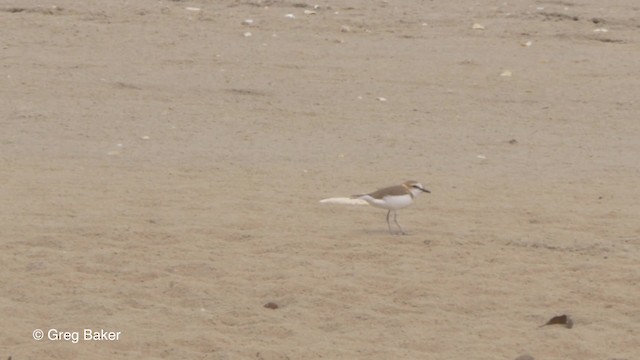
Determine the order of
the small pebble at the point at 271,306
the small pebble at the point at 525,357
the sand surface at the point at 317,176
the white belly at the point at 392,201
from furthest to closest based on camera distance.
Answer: the white belly at the point at 392,201, the small pebble at the point at 271,306, the sand surface at the point at 317,176, the small pebble at the point at 525,357

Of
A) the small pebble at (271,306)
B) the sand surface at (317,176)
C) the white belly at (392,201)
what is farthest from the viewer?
the white belly at (392,201)

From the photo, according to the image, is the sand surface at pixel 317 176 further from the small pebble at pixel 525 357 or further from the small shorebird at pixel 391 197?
the small shorebird at pixel 391 197

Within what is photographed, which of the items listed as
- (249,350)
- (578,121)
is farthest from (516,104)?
(249,350)

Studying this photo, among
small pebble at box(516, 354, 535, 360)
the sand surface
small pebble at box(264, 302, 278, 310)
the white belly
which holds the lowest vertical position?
the sand surface

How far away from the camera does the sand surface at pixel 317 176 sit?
23.4ft

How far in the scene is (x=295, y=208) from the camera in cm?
953

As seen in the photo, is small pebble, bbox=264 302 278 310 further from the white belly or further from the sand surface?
the white belly

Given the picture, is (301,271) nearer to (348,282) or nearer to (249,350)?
(348,282)

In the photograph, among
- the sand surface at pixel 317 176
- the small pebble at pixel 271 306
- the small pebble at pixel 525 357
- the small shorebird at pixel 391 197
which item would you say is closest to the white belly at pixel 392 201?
the small shorebird at pixel 391 197

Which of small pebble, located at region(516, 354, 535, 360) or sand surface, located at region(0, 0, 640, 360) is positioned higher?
small pebble, located at region(516, 354, 535, 360)

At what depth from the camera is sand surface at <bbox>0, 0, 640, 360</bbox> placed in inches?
281

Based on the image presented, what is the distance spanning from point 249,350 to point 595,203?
409 centimetres

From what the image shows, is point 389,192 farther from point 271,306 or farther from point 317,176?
point 317,176

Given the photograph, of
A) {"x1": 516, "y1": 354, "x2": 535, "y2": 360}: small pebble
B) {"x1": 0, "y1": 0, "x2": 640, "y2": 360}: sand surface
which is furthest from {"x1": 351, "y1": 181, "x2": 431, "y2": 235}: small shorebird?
{"x1": 516, "y1": 354, "x2": 535, "y2": 360}: small pebble
